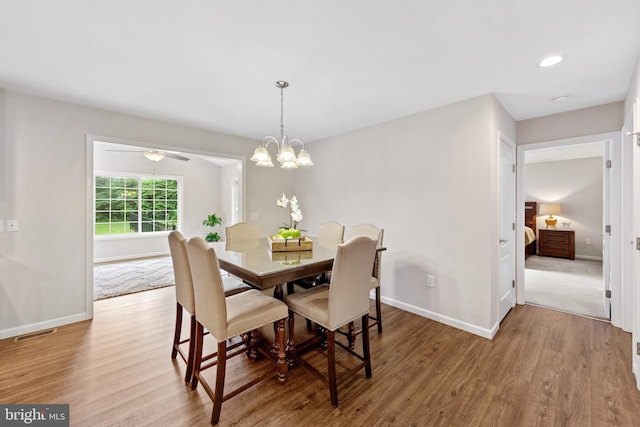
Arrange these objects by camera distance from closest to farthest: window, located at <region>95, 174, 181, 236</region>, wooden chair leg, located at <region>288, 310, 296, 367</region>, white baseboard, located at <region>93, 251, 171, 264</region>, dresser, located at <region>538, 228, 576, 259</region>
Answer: wooden chair leg, located at <region>288, 310, 296, 367</region> → white baseboard, located at <region>93, 251, 171, 264</region> → dresser, located at <region>538, 228, 576, 259</region> → window, located at <region>95, 174, 181, 236</region>

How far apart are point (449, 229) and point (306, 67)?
2.17 m

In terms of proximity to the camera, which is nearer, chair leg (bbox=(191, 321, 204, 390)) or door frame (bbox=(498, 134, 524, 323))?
chair leg (bbox=(191, 321, 204, 390))

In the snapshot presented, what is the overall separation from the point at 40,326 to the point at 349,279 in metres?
3.31

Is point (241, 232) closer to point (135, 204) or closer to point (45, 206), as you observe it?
point (45, 206)

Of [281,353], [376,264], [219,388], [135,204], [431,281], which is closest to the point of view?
[219,388]

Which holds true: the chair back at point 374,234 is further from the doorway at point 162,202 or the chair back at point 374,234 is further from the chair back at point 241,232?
the doorway at point 162,202

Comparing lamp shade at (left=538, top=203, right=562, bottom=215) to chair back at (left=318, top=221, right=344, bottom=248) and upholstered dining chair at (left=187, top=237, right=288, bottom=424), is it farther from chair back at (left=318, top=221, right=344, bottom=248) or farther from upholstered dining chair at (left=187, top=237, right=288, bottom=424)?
upholstered dining chair at (left=187, top=237, right=288, bottom=424)

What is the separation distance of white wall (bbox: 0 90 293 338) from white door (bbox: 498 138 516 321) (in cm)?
442

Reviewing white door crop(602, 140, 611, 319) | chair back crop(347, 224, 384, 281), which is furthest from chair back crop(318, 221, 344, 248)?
white door crop(602, 140, 611, 319)

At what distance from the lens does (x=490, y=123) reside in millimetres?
2543

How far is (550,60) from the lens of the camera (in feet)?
6.47

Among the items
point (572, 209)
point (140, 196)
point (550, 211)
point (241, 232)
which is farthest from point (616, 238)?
point (140, 196)

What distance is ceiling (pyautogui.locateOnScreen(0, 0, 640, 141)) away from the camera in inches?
58.8

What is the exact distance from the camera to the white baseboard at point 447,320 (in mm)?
2580
